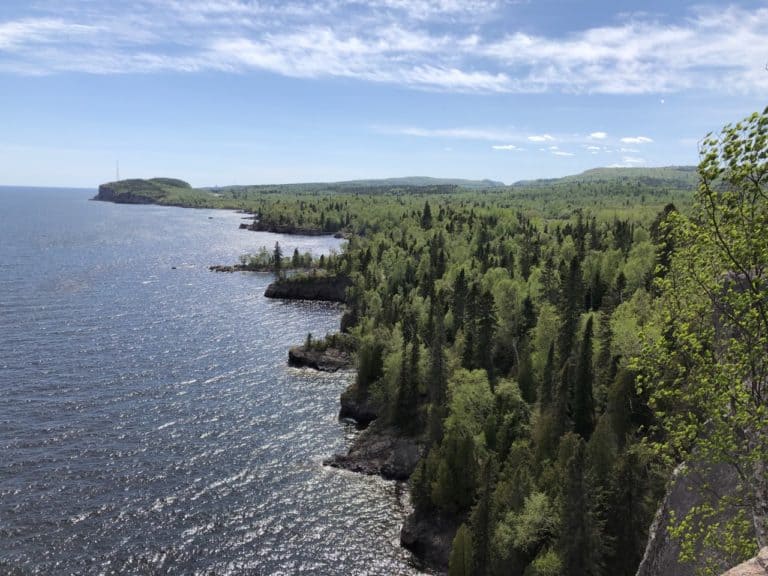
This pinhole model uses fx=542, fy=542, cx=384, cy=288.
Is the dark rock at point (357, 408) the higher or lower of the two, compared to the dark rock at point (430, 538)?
higher

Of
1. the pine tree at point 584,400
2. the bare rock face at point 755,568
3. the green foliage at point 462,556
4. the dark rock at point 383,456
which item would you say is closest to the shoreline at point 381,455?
the dark rock at point 383,456

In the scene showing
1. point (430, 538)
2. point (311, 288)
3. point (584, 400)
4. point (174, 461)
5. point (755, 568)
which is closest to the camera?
point (755, 568)

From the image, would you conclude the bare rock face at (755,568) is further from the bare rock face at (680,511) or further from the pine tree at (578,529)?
the pine tree at (578,529)

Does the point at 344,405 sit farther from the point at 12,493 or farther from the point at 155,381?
the point at 12,493

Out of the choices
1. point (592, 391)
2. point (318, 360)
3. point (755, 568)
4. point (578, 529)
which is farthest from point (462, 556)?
point (318, 360)

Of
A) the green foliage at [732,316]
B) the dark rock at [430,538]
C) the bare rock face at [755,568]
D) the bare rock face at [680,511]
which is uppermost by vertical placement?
the green foliage at [732,316]

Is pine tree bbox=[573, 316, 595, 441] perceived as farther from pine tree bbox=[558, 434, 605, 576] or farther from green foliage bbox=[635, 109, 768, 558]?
green foliage bbox=[635, 109, 768, 558]

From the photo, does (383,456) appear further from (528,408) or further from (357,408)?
(528,408)
